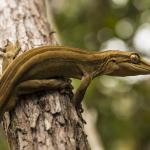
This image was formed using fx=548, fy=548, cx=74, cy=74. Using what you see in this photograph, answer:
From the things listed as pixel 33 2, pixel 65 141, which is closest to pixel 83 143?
pixel 65 141

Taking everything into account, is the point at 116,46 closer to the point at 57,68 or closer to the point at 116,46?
the point at 116,46

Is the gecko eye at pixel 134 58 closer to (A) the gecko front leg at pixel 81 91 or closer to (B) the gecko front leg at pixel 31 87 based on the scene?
(A) the gecko front leg at pixel 81 91

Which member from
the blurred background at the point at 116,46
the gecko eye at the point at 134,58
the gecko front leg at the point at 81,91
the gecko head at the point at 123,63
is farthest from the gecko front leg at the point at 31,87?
the blurred background at the point at 116,46

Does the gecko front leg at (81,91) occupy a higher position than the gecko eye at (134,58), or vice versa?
the gecko eye at (134,58)

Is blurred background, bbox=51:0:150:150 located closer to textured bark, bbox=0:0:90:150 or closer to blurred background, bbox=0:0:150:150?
blurred background, bbox=0:0:150:150

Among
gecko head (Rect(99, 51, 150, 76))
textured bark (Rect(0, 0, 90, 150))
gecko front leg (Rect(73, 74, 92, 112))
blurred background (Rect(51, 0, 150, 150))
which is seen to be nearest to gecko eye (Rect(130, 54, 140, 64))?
gecko head (Rect(99, 51, 150, 76))

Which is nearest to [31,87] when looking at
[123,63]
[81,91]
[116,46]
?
[81,91]
